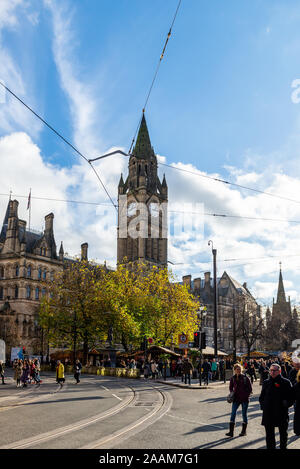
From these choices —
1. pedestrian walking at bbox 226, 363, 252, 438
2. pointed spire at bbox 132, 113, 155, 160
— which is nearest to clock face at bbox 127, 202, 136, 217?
pointed spire at bbox 132, 113, 155, 160

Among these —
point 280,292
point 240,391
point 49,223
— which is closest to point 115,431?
point 240,391

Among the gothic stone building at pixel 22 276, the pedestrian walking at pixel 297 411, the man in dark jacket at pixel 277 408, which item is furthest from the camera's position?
the gothic stone building at pixel 22 276

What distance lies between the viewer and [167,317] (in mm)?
44844

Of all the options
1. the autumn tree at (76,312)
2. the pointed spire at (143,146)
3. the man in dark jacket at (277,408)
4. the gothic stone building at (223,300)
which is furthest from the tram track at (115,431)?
the pointed spire at (143,146)

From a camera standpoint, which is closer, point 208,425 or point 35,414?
point 208,425

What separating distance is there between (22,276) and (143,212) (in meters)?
37.5

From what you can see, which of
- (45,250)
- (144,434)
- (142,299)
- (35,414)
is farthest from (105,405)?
(45,250)

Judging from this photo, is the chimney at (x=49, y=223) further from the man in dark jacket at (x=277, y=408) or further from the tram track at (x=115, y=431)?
the man in dark jacket at (x=277, y=408)

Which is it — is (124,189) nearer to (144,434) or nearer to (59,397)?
(59,397)

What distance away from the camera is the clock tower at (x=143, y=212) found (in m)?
90.4

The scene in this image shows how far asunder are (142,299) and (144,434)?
34768 millimetres

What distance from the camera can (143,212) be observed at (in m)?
90.9

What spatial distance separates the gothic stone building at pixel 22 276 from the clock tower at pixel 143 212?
88.8 feet
